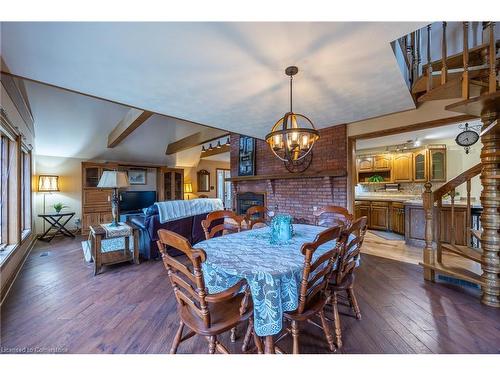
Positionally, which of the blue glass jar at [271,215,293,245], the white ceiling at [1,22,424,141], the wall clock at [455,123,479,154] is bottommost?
the blue glass jar at [271,215,293,245]

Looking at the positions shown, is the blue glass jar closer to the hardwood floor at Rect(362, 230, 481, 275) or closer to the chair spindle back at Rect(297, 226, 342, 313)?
the chair spindle back at Rect(297, 226, 342, 313)

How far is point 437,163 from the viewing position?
5.04 metres

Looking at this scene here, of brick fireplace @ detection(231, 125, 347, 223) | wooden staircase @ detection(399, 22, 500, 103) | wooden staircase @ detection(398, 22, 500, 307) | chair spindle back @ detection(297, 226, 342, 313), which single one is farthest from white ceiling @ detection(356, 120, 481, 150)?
chair spindle back @ detection(297, 226, 342, 313)

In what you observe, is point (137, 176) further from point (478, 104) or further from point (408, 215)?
point (478, 104)

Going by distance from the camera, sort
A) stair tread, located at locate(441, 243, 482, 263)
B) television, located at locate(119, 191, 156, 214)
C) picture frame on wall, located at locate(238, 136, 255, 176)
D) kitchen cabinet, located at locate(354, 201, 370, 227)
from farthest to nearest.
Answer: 1. television, located at locate(119, 191, 156, 214)
2. kitchen cabinet, located at locate(354, 201, 370, 227)
3. picture frame on wall, located at locate(238, 136, 255, 176)
4. stair tread, located at locate(441, 243, 482, 263)

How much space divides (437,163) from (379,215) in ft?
5.67

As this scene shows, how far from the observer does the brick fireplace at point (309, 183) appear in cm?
377

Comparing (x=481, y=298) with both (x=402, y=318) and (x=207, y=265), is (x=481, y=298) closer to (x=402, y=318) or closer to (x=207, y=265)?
(x=402, y=318)

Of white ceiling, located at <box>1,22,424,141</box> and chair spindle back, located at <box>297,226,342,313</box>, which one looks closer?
chair spindle back, located at <box>297,226,342,313</box>

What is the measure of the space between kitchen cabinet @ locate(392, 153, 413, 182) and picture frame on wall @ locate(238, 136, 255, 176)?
3.68m

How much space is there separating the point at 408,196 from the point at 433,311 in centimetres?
417

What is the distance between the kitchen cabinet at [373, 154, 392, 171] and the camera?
5.75m

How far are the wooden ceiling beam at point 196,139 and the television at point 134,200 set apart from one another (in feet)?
5.07
